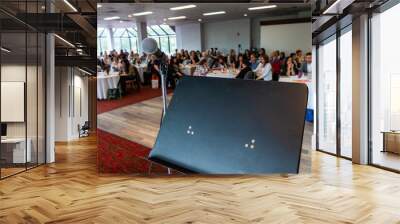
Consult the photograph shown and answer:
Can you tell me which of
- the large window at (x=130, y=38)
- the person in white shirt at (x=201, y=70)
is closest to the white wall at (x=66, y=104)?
the large window at (x=130, y=38)

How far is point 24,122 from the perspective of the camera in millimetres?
7715

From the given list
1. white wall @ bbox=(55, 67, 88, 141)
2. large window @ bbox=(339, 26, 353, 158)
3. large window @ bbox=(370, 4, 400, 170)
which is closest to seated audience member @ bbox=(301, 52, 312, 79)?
large window @ bbox=(370, 4, 400, 170)

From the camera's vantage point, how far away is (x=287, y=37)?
682 centimetres

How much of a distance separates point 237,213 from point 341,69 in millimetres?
6447

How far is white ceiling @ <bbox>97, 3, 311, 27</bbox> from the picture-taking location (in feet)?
22.1

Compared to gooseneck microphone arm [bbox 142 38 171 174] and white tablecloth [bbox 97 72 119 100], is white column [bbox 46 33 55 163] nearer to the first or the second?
white tablecloth [bbox 97 72 119 100]

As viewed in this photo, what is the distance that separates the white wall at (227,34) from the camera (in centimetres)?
687

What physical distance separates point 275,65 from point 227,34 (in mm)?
952

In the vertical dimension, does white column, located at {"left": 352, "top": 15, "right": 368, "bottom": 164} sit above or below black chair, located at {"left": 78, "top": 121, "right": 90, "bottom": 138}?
above

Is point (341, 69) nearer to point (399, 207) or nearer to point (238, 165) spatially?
point (238, 165)

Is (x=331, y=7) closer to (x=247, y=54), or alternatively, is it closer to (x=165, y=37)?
(x=247, y=54)

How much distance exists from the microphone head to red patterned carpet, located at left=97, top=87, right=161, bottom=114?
2.03 feet

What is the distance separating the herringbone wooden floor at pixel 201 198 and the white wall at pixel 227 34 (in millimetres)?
2189

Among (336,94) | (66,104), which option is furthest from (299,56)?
(66,104)
